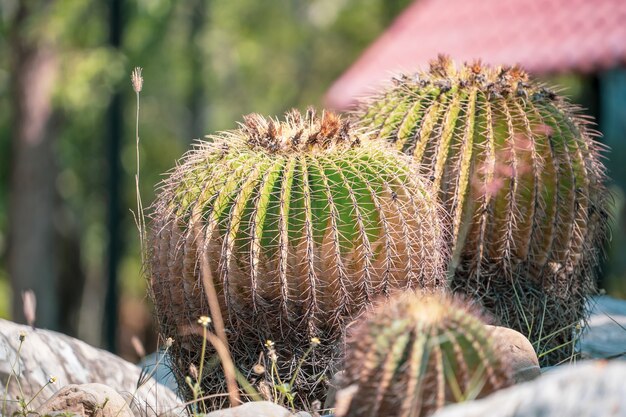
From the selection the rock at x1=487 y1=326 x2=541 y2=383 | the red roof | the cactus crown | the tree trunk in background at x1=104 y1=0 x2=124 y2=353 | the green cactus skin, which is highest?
the red roof

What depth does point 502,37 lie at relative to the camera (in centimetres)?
1339

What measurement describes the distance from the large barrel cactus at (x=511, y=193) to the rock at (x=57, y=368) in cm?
139

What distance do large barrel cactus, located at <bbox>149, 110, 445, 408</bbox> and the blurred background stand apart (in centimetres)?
233

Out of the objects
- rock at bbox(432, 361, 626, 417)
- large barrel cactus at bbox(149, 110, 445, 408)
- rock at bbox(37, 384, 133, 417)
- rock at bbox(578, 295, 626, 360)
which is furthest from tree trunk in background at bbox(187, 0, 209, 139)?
rock at bbox(432, 361, 626, 417)

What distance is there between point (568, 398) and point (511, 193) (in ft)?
7.30

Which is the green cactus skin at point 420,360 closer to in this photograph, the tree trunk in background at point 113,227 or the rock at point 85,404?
the rock at point 85,404

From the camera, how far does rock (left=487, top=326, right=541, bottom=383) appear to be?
11.4ft

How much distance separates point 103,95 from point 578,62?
27.7 feet

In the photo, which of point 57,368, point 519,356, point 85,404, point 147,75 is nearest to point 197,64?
point 147,75

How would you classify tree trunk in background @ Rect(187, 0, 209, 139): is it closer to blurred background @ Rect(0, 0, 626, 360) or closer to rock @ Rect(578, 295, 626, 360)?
blurred background @ Rect(0, 0, 626, 360)

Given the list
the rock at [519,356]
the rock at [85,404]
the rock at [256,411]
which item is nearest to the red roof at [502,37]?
the rock at [519,356]

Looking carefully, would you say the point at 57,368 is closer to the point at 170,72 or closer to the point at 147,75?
the point at 147,75

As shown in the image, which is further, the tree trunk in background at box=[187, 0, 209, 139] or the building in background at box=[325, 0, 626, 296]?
the tree trunk in background at box=[187, 0, 209, 139]

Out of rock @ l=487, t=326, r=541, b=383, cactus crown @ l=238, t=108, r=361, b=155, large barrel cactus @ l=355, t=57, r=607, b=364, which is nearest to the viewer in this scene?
rock @ l=487, t=326, r=541, b=383
